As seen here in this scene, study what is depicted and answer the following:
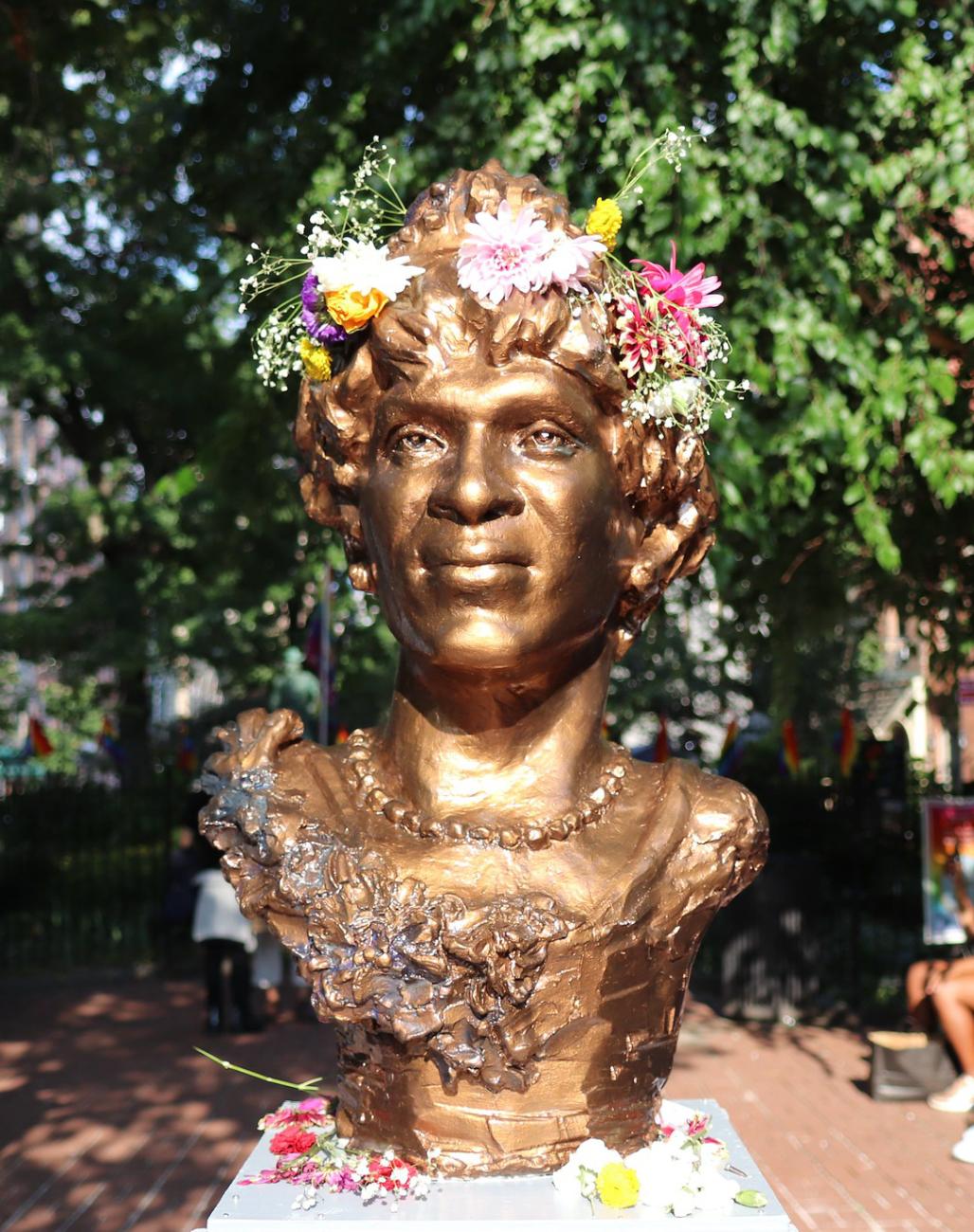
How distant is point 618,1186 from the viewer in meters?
2.65

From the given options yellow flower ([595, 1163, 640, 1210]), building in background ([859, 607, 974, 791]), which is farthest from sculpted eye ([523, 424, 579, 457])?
building in background ([859, 607, 974, 791])

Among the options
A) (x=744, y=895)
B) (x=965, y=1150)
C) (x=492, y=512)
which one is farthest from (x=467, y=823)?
(x=744, y=895)

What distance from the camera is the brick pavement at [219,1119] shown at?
5500mm

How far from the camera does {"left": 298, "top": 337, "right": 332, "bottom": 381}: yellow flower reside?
3.13 metres

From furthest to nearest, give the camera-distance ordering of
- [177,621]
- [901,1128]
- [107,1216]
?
1. [177,621]
2. [901,1128]
3. [107,1216]

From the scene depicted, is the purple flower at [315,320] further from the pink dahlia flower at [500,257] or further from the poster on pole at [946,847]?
the poster on pole at [946,847]

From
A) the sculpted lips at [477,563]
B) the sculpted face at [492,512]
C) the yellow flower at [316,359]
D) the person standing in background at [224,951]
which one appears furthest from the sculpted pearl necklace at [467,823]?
the person standing in background at [224,951]

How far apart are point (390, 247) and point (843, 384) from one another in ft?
12.6

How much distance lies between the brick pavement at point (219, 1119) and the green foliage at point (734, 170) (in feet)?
7.75

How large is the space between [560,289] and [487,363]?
245mm

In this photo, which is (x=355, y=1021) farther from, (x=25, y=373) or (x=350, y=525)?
(x=25, y=373)

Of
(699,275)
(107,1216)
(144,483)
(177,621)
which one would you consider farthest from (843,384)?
(144,483)

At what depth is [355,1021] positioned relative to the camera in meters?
2.77

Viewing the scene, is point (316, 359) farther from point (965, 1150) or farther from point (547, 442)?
Result: point (965, 1150)
